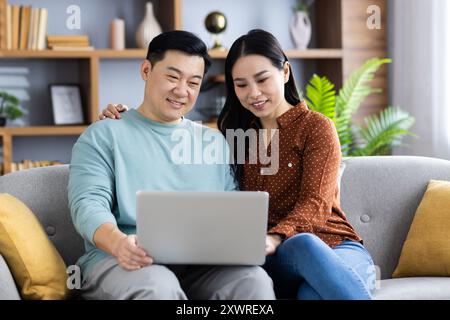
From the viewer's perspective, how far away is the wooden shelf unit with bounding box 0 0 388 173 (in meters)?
4.20

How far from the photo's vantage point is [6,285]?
1.88 m

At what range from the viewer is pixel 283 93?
2.30m

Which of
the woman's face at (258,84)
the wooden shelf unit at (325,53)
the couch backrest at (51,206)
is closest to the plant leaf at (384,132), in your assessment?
the wooden shelf unit at (325,53)

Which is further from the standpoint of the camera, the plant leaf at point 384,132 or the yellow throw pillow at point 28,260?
the plant leaf at point 384,132

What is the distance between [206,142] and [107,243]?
1.82 ft

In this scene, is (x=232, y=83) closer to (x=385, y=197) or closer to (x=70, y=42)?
(x=385, y=197)

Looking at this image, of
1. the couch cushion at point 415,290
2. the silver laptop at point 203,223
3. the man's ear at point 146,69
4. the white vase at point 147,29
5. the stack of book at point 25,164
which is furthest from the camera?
the white vase at point 147,29

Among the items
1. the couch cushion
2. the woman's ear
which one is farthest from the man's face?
the couch cushion

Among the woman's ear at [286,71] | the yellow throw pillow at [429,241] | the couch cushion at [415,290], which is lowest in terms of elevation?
the couch cushion at [415,290]

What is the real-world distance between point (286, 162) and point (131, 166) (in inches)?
17.9

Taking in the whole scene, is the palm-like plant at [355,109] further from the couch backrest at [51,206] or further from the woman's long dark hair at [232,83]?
the couch backrest at [51,206]

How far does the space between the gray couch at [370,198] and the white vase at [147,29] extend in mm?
2093

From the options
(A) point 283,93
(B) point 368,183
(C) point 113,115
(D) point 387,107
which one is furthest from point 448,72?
(C) point 113,115

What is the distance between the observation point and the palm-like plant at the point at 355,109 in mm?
4059
